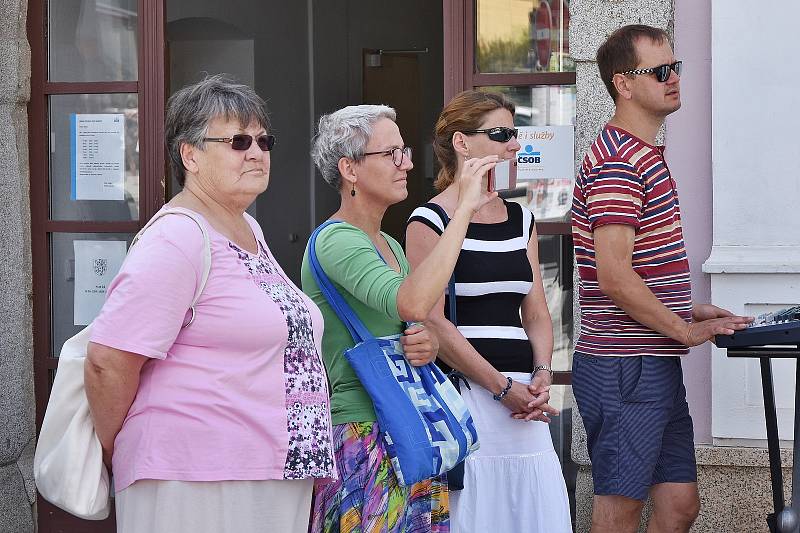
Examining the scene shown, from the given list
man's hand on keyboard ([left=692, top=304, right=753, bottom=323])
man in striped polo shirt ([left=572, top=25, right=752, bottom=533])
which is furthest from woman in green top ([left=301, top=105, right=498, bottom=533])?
man's hand on keyboard ([left=692, top=304, right=753, bottom=323])

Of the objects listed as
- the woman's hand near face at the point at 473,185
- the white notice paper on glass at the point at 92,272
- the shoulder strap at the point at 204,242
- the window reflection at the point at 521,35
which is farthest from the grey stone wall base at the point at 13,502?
the woman's hand near face at the point at 473,185

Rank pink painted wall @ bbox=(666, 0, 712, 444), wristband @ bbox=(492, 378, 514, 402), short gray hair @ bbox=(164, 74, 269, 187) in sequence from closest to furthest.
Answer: short gray hair @ bbox=(164, 74, 269, 187) → wristband @ bbox=(492, 378, 514, 402) → pink painted wall @ bbox=(666, 0, 712, 444)

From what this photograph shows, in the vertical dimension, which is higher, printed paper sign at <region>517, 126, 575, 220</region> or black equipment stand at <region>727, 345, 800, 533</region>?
printed paper sign at <region>517, 126, 575, 220</region>

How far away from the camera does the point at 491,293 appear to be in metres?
3.61

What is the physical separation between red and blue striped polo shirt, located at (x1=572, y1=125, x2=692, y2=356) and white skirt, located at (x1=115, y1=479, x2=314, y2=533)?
52.1 inches

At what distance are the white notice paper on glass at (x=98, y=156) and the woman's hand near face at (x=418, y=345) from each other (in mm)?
2829

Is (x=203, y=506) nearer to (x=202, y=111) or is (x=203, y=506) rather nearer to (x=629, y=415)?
(x=202, y=111)

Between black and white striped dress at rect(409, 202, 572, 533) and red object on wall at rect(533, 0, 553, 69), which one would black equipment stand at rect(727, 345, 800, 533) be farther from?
red object on wall at rect(533, 0, 553, 69)

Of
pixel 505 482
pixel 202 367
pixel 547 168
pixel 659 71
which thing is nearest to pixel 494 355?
pixel 505 482

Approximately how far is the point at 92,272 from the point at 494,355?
108 inches

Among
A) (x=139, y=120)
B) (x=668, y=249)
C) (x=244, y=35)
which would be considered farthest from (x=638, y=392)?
(x=244, y=35)

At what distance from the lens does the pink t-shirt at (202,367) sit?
8.63 ft

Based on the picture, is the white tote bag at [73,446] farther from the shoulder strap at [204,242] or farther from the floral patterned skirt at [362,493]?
the floral patterned skirt at [362,493]

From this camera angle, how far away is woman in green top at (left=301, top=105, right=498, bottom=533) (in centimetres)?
302
